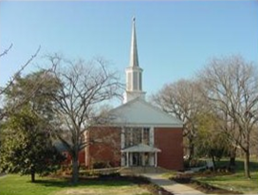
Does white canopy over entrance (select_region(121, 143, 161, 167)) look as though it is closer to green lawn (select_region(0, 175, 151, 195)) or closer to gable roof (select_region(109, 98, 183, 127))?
gable roof (select_region(109, 98, 183, 127))

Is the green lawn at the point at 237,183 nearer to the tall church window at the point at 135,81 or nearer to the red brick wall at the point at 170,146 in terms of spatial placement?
the red brick wall at the point at 170,146

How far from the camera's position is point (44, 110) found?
30375mm

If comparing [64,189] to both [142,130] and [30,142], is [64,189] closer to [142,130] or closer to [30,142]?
[30,142]

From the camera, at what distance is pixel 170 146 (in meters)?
47.7

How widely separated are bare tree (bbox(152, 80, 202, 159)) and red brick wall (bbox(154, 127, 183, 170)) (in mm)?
4033

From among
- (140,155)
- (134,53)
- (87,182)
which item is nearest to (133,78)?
(134,53)

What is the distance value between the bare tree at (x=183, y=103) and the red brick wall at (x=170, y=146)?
159 inches

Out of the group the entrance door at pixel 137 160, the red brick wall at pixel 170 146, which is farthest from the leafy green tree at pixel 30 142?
the red brick wall at pixel 170 146

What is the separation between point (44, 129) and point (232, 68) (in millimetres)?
15557

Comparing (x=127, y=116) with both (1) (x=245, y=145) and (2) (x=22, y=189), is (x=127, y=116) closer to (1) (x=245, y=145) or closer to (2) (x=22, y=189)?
(1) (x=245, y=145)

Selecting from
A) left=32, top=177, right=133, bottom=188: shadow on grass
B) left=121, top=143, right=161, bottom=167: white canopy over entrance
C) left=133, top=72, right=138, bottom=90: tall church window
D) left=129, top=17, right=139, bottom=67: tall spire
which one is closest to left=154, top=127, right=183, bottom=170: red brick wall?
left=121, top=143, right=161, bottom=167: white canopy over entrance

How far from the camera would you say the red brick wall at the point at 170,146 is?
155 feet

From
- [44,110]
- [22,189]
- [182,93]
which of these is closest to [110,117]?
[44,110]

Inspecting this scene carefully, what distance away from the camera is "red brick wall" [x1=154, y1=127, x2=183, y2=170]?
155ft
